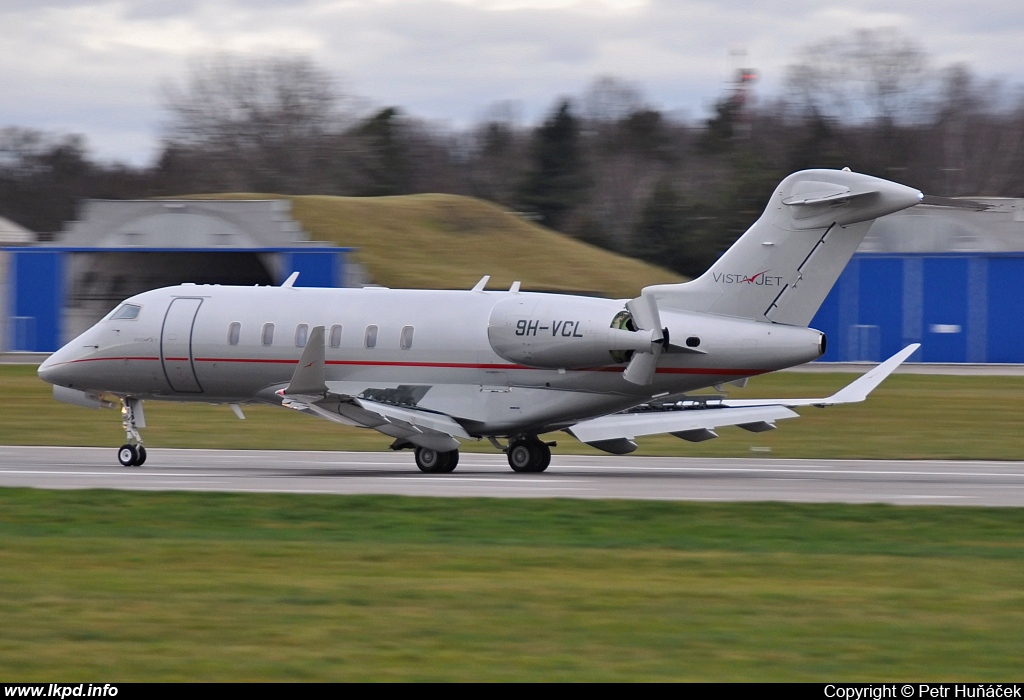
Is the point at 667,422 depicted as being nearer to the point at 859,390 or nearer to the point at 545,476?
the point at 545,476

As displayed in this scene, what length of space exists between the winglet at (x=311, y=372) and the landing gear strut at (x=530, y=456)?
3645 mm

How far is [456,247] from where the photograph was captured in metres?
69.6

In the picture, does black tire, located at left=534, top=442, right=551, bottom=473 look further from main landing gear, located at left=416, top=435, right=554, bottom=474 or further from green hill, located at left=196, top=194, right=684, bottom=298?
green hill, located at left=196, top=194, right=684, bottom=298

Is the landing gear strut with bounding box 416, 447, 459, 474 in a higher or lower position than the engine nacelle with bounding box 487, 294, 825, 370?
lower

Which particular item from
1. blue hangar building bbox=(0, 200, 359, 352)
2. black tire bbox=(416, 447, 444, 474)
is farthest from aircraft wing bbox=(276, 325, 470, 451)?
blue hangar building bbox=(0, 200, 359, 352)

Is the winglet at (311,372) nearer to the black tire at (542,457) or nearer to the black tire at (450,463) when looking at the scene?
the black tire at (450,463)

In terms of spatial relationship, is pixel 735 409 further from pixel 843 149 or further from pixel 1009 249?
pixel 843 149

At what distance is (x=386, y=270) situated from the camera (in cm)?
6203

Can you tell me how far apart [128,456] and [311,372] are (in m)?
3.98

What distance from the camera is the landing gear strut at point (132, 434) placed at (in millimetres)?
23516

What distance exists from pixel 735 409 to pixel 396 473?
19.0 ft

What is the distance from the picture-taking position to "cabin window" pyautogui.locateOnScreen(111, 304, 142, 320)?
975 inches

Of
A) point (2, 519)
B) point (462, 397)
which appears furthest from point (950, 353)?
point (2, 519)

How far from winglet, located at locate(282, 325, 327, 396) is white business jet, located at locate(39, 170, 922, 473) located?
23 millimetres
